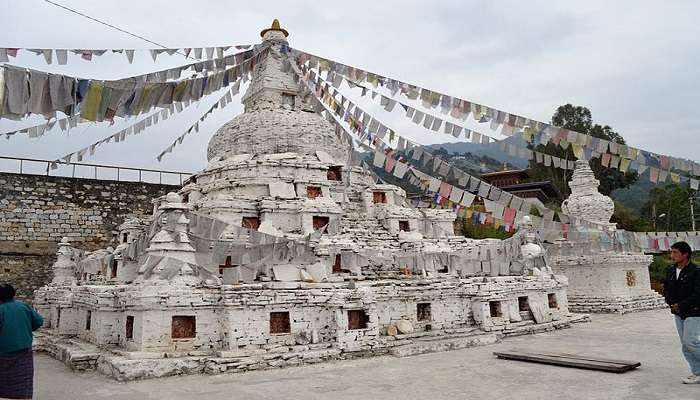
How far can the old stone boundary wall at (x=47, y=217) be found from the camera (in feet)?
65.6

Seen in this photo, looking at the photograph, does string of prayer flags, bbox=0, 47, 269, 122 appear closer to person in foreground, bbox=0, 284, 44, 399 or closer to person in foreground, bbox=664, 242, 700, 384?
person in foreground, bbox=0, 284, 44, 399

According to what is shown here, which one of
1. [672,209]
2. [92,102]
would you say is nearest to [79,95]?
[92,102]

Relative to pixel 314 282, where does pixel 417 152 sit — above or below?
above

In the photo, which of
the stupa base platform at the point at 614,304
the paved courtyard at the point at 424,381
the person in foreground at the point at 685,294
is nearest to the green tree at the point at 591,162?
the stupa base platform at the point at 614,304

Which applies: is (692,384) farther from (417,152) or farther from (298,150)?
(298,150)

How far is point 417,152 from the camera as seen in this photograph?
11.5 m

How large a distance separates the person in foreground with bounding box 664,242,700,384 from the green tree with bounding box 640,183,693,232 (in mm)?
36052

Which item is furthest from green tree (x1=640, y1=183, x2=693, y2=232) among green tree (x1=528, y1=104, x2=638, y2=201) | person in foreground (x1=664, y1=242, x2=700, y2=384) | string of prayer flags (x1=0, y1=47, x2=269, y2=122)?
string of prayer flags (x1=0, y1=47, x2=269, y2=122)

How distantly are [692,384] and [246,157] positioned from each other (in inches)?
514

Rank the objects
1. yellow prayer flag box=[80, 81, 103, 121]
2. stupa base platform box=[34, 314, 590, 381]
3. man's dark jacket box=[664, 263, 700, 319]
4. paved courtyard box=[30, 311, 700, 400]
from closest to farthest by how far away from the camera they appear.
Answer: man's dark jacket box=[664, 263, 700, 319] → paved courtyard box=[30, 311, 700, 400] → yellow prayer flag box=[80, 81, 103, 121] → stupa base platform box=[34, 314, 590, 381]

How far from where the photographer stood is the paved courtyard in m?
7.52

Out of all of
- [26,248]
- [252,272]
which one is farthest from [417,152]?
[26,248]

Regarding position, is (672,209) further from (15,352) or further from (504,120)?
(15,352)

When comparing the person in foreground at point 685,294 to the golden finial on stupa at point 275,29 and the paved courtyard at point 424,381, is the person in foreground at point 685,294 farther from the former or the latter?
the golden finial on stupa at point 275,29
